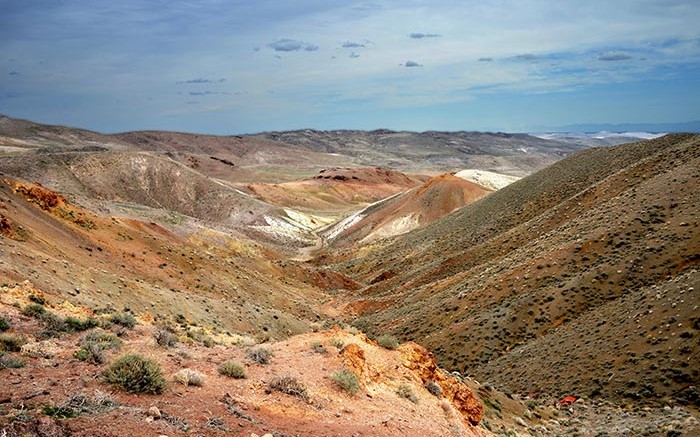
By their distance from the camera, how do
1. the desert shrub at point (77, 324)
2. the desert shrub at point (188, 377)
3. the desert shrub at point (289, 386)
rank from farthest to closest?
the desert shrub at point (77, 324), the desert shrub at point (289, 386), the desert shrub at point (188, 377)

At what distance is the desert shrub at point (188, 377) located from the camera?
10508mm

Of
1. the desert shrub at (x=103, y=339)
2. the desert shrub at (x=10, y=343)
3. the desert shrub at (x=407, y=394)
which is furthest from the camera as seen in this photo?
the desert shrub at (x=407, y=394)

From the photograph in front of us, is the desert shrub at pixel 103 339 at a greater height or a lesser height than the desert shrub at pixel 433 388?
greater

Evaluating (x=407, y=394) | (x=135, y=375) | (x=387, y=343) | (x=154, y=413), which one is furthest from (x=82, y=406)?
(x=387, y=343)

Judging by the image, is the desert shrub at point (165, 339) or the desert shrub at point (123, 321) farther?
the desert shrub at point (123, 321)

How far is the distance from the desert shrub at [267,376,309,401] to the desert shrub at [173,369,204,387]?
1.47m

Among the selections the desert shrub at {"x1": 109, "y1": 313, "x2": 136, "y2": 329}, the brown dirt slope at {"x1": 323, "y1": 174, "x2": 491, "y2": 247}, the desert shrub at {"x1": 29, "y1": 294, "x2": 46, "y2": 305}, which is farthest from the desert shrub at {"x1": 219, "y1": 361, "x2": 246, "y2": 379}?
the brown dirt slope at {"x1": 323, "y1": 174, "x2": 491, "y2": 247}

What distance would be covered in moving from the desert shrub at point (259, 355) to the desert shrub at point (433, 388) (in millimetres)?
4737

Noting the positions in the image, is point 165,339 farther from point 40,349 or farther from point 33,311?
point 33,311

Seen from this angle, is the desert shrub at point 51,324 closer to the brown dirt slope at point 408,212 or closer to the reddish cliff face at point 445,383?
the reddish cliff face at point 445,383

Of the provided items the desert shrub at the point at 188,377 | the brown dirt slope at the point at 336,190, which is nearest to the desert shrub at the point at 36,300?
the desert shrub at the point at 188,377

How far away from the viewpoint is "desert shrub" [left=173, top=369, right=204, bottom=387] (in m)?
10.5

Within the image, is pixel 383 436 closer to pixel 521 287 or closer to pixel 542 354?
pixel 542 354

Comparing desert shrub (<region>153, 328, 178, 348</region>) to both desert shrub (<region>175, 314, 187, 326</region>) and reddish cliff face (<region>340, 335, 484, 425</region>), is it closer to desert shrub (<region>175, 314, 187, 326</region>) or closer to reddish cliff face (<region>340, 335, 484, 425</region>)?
reddish cliff face (<region>340, 335, 484, 425</region>)
